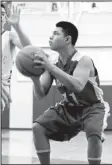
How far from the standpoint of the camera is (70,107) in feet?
5.38

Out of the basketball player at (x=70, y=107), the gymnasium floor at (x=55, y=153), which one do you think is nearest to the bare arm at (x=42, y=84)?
the basketball player at (x=70, y=107)

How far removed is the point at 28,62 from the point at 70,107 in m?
0.35

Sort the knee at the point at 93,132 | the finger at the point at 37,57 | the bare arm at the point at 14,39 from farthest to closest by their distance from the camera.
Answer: the bare arm at the point at 14,39 → the knee at the point at 93,132 → the finger at the point at 37,57

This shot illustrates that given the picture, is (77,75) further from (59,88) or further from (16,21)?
(16,21)

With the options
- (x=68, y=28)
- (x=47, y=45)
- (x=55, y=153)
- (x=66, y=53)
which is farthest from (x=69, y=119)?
(x=47, y=45)

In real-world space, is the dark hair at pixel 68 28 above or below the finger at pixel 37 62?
above

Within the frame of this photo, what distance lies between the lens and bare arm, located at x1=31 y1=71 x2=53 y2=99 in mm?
1528

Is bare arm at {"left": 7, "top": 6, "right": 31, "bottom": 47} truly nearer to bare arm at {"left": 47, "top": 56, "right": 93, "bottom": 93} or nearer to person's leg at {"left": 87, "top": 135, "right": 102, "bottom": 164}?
bare arm at {"left": 47, "top": 56, "right": 93, "bottom": 93}

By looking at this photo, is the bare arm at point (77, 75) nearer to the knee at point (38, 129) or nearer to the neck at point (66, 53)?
the neck at point (66, 53)

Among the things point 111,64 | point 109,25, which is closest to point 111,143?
point 111,64

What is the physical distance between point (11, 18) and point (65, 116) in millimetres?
515

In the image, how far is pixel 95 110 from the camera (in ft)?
5.10

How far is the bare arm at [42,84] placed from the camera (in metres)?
1.53

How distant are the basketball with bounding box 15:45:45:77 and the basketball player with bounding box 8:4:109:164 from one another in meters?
0.06
